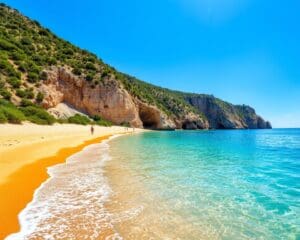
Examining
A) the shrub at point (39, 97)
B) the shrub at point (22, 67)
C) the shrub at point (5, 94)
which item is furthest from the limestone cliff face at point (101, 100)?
the shrub at point (5, 94)

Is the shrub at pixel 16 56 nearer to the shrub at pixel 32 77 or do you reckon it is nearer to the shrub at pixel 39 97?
the shrub at pixel 32 77

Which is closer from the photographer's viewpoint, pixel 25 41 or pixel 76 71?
pixel 25 41

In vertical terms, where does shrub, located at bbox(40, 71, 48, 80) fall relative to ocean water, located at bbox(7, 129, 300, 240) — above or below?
above

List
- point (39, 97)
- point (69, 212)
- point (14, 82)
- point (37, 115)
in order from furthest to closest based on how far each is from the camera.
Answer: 1. point (39, 97)
2. point (14, 82)
3. point (37, 115)
4. point (69, 212)

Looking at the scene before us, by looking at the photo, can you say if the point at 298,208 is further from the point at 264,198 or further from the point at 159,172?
the point at 159,172

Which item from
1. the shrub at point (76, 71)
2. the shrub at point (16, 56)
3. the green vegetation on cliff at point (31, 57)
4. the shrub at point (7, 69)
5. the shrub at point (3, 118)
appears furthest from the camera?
the shrub at point (76, 71)

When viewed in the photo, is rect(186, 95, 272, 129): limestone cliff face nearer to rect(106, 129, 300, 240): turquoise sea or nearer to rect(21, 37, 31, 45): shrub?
rect(21, 37, 31, 45): shrub

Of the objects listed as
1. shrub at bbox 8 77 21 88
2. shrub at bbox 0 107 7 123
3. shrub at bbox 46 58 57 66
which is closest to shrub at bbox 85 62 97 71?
shrub at bbox 46 58 57 66

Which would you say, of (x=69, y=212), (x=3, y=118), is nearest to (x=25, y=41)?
(x=3, y=118)

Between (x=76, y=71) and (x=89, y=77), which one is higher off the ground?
(x=76, y=71)

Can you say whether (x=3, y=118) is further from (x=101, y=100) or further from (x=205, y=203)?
(x=101, y=100)

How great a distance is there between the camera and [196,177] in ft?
32.4

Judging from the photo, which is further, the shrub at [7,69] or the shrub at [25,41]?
the shrub at [25,41]

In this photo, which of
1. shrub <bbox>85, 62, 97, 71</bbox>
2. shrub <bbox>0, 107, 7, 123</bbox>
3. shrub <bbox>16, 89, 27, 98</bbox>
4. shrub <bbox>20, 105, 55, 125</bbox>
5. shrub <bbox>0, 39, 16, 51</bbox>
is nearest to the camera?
shrub <bbox>0, 107, 7, 123</bbox>
